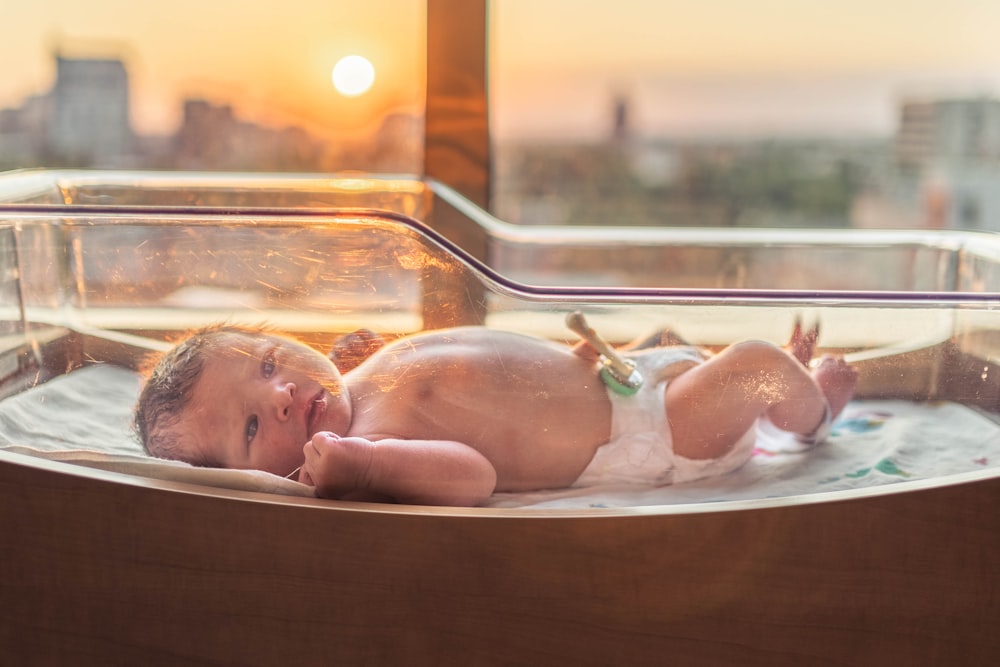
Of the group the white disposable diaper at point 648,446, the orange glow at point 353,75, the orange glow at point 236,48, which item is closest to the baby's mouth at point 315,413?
the white disposable diaper at point 648,446

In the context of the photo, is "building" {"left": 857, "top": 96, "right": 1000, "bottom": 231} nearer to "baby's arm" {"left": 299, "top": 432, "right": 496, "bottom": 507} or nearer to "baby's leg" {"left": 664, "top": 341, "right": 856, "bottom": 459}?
"baby's leg" {"left": 664, "top": 341, "right": 856, "bottom": 459}

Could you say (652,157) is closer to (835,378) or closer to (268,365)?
(835,378)

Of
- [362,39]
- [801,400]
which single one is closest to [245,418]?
[801,400]

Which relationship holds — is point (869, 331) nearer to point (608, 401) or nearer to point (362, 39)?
point (608, 401)

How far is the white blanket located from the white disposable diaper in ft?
0.05

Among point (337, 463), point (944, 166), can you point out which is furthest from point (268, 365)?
point (944, 166)

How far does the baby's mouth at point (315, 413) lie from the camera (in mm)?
906

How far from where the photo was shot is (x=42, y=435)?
93 centimetres

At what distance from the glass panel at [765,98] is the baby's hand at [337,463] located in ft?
8.46

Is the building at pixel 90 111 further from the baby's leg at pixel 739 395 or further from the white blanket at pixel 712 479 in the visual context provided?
the baby's leg at pixel 739 395

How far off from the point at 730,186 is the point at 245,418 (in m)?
4.39

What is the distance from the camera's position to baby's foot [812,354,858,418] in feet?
2.96

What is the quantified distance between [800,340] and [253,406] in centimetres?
56

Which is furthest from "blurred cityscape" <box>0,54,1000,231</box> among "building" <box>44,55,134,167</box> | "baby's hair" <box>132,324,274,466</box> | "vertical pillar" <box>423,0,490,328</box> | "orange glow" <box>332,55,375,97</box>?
"baby's hair" <box>132,324,274,466</box>
